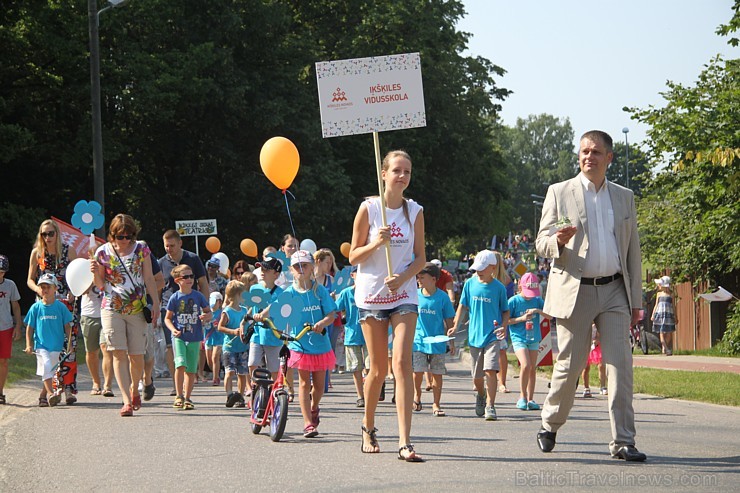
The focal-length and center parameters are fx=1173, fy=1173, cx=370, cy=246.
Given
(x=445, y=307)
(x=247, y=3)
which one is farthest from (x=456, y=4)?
(x=445, y=307)

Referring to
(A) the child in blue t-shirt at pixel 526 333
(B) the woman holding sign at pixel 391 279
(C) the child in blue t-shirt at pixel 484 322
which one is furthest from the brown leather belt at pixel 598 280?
(A) the child in blue t-shirt at pixel 526 333

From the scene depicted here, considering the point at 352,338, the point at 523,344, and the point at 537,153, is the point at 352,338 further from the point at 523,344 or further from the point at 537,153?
the point at 537,153

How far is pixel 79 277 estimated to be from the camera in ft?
40.7

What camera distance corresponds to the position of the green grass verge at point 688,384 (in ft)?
44.3

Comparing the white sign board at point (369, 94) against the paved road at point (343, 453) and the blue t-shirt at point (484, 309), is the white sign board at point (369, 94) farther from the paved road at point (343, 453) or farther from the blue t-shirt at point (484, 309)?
the blue t-shirt at point (484, 309)

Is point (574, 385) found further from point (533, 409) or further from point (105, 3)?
point (105, 3)

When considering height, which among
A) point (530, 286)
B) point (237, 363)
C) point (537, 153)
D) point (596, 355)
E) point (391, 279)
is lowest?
point (596, 355)

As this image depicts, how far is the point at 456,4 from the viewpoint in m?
47.4

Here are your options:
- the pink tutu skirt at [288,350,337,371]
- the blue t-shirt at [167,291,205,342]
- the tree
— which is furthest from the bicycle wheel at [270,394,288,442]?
the tree

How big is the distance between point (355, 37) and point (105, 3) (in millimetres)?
11231

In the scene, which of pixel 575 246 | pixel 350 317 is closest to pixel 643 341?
pixel 350 317

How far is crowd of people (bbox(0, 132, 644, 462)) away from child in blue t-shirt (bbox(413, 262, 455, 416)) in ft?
0.04

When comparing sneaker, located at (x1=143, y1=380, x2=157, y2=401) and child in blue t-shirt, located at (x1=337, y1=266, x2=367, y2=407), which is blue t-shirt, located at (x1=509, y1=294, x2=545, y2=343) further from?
sneaker, located at (x1=143, y1=380, x2=157, y2=401)

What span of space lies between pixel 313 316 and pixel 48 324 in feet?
14.2
